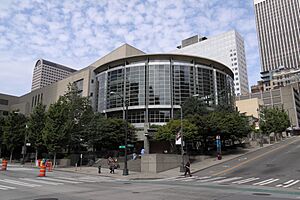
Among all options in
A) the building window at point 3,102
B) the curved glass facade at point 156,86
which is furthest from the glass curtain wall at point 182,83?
the building window at point 3,102

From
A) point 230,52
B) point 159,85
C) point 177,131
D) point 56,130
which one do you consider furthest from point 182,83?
point 230,52

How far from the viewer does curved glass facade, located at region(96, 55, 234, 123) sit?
60719mm

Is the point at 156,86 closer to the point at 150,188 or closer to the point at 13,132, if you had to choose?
the point at 13,132

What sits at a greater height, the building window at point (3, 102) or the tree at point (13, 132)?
the building window at point (3, 102)

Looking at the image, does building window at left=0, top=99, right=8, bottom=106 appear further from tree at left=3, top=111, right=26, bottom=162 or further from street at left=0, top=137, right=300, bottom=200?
street at left=0, top=137, right=300, bottom=200

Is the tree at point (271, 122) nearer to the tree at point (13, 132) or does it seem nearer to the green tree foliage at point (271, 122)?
the green tree foliage at point (271, 122)

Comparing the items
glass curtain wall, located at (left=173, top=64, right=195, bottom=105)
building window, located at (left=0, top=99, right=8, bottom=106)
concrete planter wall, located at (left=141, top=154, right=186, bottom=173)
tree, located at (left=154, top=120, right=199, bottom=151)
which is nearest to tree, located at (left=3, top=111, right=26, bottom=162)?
tree, located at (left=154, top=120, right=199, bottom=151)

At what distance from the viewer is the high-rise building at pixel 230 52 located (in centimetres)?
16038

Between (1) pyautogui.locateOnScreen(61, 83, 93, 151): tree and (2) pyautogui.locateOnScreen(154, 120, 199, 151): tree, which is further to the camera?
(1) pyautogui.locateOnScreen(61, 83, 93, 151): tree

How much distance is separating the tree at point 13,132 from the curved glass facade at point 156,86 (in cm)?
2052

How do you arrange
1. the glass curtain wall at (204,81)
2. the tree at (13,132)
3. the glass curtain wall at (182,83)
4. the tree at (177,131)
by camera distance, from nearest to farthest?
the tree at (177,131)
the tree at (13,132)
the glass curtain wall at (182,83)
the glass curtain wall at (204,81)

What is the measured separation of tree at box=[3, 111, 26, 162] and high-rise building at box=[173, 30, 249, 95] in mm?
133155

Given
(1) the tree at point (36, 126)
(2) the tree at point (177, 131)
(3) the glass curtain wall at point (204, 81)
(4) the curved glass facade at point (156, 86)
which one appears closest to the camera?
(2) the tree at point (177, 131)

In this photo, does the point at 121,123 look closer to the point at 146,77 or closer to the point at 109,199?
the point at 146,77
